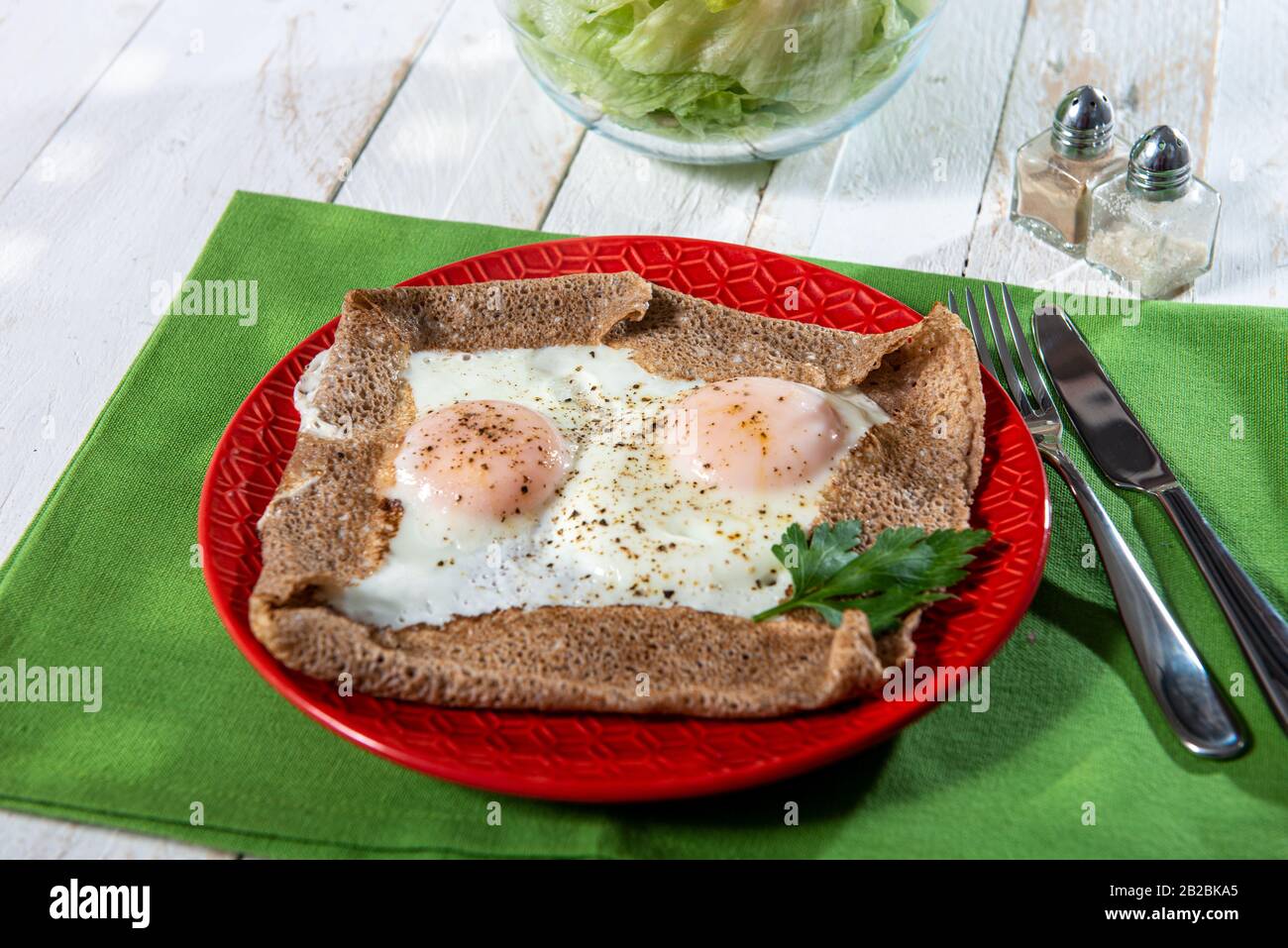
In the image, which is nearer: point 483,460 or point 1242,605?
point 1242,605

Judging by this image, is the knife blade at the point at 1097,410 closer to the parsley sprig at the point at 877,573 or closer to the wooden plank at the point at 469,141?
the parsley sprig at the point at 877,573

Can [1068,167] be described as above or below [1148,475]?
above

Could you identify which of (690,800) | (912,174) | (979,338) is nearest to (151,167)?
(912,174)

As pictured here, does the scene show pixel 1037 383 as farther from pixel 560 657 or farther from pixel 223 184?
pixel 223 184

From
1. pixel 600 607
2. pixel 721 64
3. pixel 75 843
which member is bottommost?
pixel 75 843

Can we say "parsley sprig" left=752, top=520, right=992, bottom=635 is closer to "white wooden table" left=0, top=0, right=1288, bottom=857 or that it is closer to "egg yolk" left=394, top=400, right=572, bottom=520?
"egg yolk" left=394, top=400, right=572, bottom=520

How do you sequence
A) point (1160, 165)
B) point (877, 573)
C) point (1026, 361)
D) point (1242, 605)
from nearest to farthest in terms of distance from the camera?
1. point (877, 573)
2. point (1242, 605)
3. point (1026, 361)
4. point (1160, 165)

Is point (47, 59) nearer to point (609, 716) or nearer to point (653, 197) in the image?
point (653, 197)
